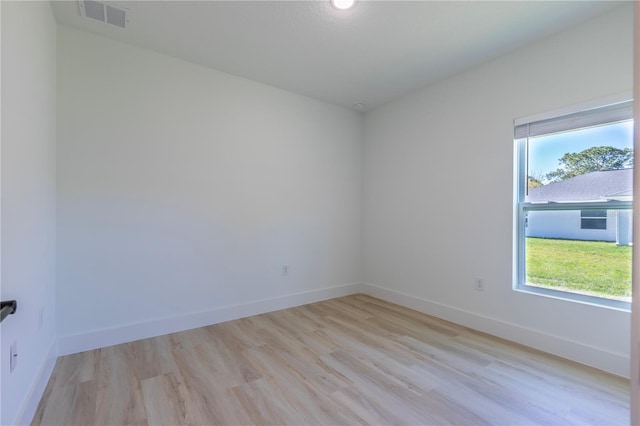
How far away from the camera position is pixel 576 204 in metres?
2.37

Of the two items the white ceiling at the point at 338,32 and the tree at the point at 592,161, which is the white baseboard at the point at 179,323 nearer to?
the white ceiling at the point at 338,32

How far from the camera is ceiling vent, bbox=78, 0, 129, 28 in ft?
6.87

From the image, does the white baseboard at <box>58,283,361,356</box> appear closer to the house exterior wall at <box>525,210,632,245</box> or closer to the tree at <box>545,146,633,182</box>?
the house exterior wall at <box>525,210,632,245</box>

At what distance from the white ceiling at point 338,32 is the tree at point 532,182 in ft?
3.78

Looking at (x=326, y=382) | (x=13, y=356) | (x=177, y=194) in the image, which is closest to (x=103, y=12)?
(x=177, y=194)

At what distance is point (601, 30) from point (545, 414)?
2657 mm

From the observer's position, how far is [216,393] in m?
1.87

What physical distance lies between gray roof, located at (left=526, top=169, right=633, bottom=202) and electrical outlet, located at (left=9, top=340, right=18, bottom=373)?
12.0ft

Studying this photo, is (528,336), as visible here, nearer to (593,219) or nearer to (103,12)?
(593,219)

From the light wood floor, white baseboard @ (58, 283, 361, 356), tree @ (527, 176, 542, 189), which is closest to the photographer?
the light wood floor

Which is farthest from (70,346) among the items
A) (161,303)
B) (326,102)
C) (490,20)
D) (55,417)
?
(490,20)

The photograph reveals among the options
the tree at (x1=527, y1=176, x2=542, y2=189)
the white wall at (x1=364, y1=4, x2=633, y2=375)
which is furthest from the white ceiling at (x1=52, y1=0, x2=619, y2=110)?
the tree at (x1=527, y1=176, x2=542, y2=189)

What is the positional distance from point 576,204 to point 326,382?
7.82ft

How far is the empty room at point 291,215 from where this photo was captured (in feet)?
5.74
